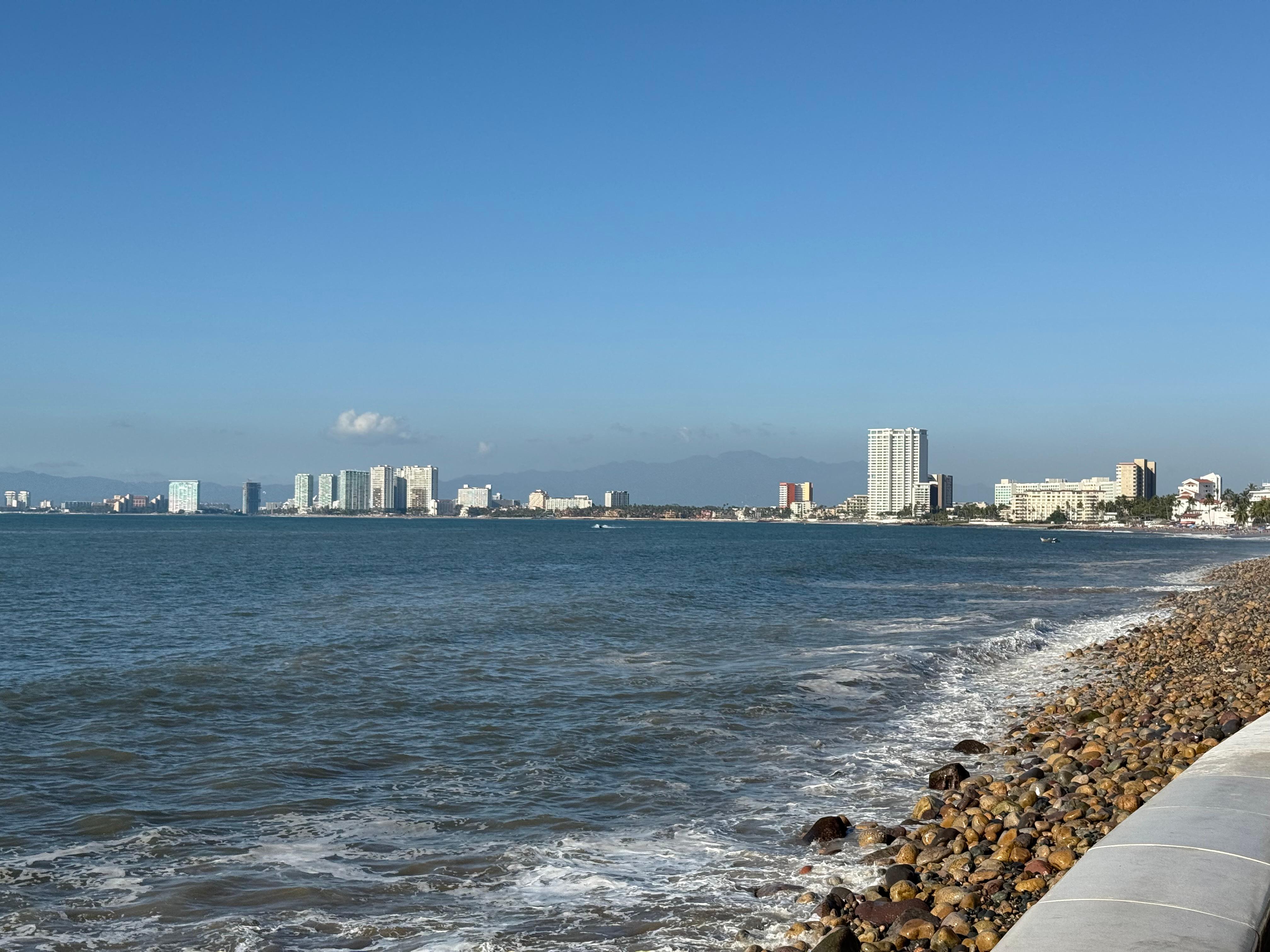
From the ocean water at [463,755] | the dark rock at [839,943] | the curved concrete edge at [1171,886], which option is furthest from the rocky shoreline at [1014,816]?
the curved concrete edge at [1171,886]

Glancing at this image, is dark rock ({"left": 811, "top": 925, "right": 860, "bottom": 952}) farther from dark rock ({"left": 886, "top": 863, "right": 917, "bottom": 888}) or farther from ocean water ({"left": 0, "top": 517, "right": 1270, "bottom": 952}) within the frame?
dark rock ({"left": 886, "top": 863, "right": 917, "bottom": 888})

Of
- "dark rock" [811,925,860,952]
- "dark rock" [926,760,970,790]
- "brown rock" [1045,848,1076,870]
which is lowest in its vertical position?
"dark rock" [926,760,970,790]

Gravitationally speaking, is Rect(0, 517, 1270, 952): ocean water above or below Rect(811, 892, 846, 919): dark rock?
below

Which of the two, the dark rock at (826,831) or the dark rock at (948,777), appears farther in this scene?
the dark rock at (948,777)

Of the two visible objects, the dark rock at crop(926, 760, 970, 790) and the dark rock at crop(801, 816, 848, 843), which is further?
the dark rock at crop(926, 760, 970, 790)

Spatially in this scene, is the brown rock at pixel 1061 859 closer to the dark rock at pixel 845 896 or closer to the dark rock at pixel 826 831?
the dark rock at pixel 845 896

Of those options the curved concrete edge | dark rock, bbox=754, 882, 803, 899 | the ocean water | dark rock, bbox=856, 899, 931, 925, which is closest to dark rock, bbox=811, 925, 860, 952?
dark rock, bbox=856, 899, 931, 925

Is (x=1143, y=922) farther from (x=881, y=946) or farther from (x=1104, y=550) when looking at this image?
(x=1104, y=550)

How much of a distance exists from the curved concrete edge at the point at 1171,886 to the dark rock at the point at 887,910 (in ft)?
4.15

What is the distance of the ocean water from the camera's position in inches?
311

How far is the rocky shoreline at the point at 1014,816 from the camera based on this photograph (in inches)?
268

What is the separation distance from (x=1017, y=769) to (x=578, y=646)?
14052 mm

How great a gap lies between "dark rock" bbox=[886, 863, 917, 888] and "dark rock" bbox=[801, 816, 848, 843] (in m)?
1.35

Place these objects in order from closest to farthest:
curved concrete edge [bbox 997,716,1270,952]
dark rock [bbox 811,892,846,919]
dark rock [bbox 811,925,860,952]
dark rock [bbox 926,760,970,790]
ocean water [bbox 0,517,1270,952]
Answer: curved concrete edge [bbox 997,716,1270,952]
dark rock [bbox 811,925,860,952]
dark rock [bbox 811,892,846,919]
ocean water [bbox 0,517,1270,952]
dark rock [bbox 926,760,970,790]
